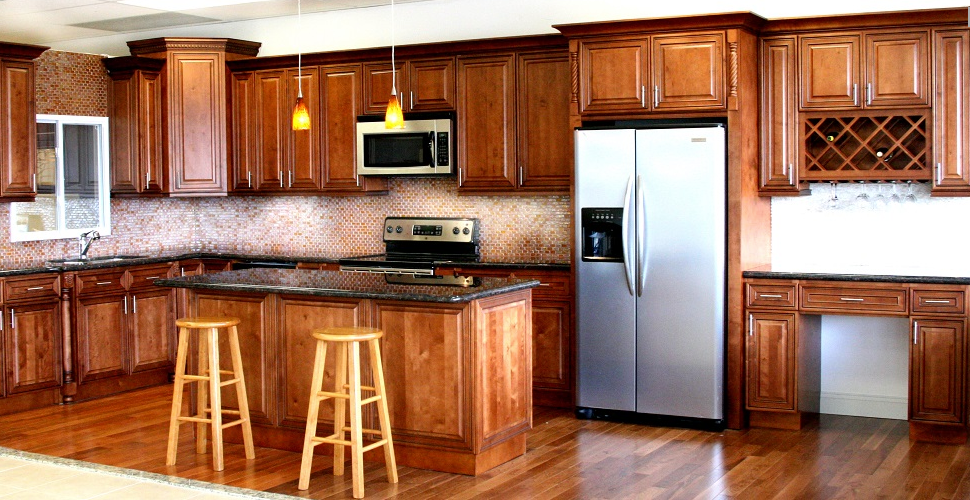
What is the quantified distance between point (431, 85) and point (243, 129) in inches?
66.8

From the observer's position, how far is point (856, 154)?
605 cm

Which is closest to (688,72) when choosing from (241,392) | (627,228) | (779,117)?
(779,117)

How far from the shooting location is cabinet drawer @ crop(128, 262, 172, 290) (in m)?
7.32

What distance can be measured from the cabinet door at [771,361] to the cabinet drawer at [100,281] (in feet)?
14.0

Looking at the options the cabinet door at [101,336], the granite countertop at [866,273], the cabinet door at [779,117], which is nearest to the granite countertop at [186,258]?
the cabinet door at [101,336]

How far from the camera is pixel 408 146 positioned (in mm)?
7199

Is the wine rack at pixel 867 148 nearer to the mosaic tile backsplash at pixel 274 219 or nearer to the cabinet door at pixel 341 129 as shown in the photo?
the mosaic tile backsplash at pixel 274 219

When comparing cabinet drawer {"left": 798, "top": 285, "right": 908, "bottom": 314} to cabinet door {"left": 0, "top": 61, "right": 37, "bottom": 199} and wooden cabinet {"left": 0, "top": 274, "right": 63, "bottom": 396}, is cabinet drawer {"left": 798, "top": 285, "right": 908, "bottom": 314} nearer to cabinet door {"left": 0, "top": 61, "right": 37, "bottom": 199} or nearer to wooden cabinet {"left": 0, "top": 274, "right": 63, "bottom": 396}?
wooden cabinet {"left": 0, "top": 274, "right": 63, "bottom": 396}

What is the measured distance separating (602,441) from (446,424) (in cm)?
113

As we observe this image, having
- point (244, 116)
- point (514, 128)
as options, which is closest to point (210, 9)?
point (244, 116)

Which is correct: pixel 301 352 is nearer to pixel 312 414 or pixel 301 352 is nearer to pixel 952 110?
pixel 312 414

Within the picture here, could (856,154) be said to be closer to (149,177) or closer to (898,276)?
(898,276)

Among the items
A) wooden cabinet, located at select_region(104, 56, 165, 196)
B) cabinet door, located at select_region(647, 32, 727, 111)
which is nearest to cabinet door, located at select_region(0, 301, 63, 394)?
wooden cabinet, located at select_region(104, 56, 165, 196)

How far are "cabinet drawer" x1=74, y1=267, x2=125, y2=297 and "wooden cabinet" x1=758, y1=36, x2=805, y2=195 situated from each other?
4.39 metres
